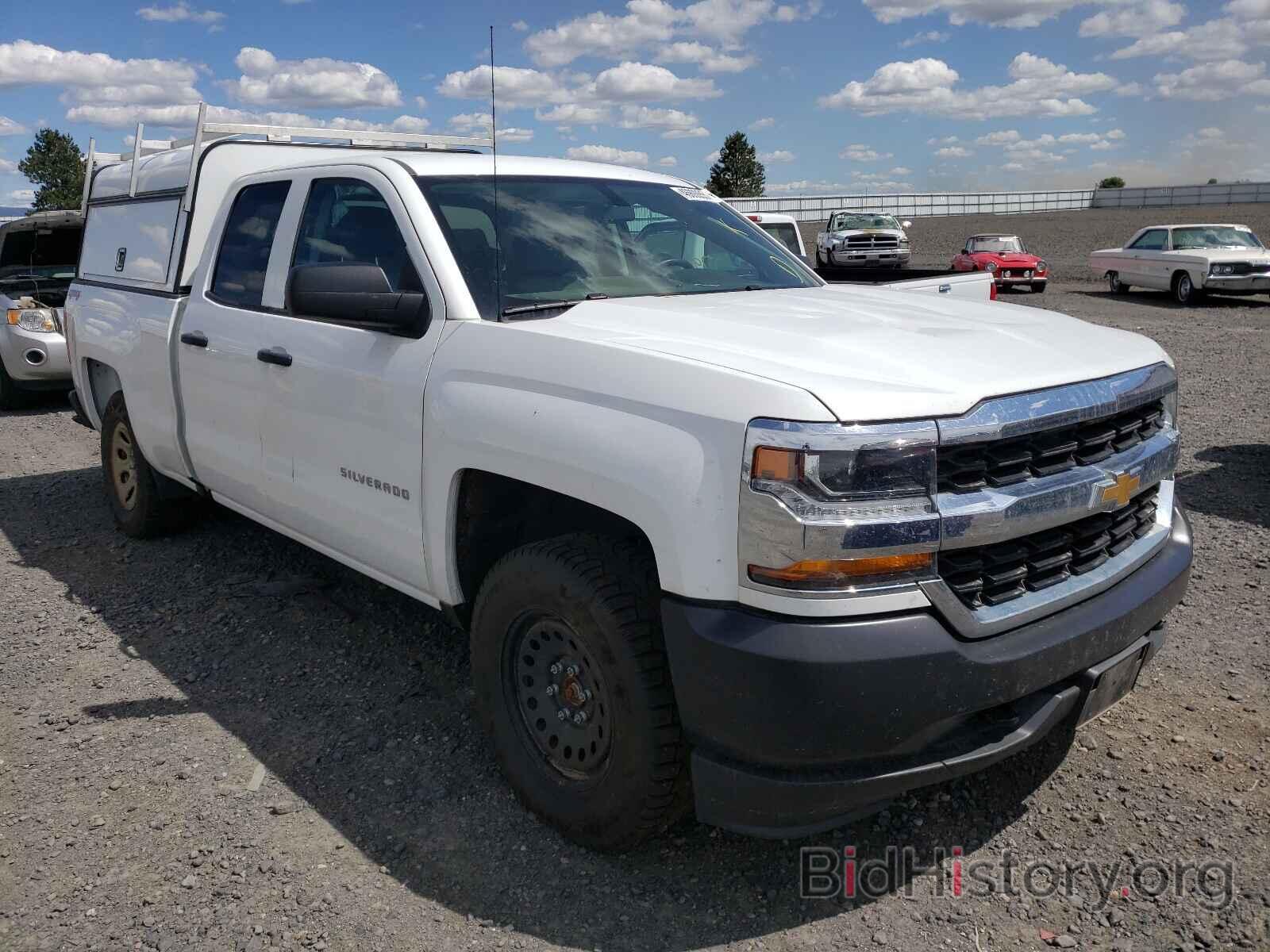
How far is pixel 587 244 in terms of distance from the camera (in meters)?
3.75

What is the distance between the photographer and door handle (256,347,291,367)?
401 centimetres

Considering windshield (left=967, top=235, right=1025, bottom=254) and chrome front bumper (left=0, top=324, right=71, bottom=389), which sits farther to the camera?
windshield (left=967, top=235, right=1025, bottom=254)

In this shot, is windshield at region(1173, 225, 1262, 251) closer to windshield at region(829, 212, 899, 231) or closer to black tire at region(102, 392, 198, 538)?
windshield at region(829, 212, 899, 231)

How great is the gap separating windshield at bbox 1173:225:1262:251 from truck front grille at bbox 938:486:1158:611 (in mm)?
20810

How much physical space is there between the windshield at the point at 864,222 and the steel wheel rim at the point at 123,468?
78.5 feet

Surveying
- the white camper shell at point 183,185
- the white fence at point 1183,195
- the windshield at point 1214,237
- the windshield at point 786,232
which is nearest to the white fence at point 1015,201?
the white fence at point 1183,195

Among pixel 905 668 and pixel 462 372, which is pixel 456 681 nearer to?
pixel 462 372

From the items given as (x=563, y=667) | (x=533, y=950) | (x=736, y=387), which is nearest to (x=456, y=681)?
(x=563, y=667)

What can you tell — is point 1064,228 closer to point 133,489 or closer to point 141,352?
point 133,489

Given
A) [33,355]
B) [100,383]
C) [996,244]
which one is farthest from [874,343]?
[996,244]

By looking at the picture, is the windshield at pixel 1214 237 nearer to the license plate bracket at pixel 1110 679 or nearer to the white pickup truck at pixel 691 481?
the white pickup truck at pixel 691 481

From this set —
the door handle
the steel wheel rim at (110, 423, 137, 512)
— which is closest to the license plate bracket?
the door handle

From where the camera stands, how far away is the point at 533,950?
2711mm

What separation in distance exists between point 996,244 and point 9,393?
70.5 feet
